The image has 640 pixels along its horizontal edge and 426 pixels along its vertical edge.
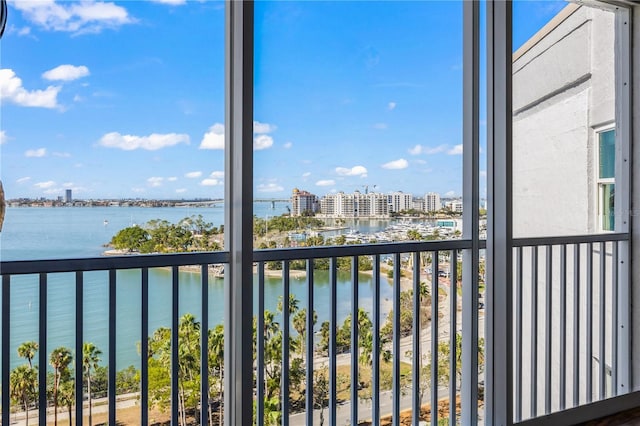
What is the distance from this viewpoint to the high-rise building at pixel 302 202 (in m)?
1.96

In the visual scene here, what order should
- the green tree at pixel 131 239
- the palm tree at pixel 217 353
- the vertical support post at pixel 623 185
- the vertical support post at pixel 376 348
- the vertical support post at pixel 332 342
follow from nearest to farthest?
the green tree at pixel 131 239 < the palm tree at pixel 217 353 < the vertical support post at pixel 332 342 < the vertical support post at pixel 376 348 < the vertical support post at pixel 623 185

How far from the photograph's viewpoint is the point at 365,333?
2.13 meters

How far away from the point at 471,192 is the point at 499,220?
0.61 feet

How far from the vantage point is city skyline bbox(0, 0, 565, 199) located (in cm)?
156

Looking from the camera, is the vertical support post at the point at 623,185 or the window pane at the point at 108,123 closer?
the window pane at the point at 108,123

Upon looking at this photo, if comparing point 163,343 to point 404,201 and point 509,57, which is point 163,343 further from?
point 509,57

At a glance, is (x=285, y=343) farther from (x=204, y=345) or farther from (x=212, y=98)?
(x=212, y=98)

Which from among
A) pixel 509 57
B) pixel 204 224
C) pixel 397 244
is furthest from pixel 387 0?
pixel 204 224

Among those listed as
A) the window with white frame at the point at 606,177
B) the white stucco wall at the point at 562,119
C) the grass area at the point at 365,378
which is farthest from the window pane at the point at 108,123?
the window with white frame at the point at 606,177

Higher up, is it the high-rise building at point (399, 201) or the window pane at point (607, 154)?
the window pane at point (607, 154)

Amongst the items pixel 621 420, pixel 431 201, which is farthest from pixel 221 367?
pixel 621 420

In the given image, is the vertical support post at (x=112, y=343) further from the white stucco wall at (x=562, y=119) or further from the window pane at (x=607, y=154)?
the window pane at (x=607, y=154)

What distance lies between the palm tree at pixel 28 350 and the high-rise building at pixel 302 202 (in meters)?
1.06

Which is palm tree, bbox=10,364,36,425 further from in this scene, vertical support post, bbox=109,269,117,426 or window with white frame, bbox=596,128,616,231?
window with white frame, bbox=596,128,616,231
